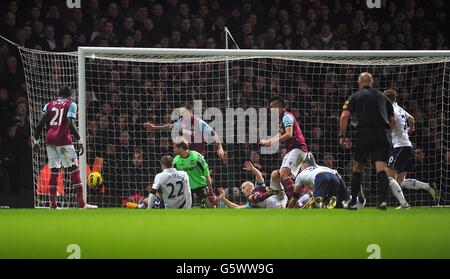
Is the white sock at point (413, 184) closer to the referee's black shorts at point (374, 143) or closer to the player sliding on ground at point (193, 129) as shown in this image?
the player sliding on ground at point (193, 129)

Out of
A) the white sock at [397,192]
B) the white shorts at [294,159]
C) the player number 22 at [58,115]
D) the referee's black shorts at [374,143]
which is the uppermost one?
the player number 22 at [58,115]

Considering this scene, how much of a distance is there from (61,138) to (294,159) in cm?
344

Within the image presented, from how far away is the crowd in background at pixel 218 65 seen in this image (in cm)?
1634

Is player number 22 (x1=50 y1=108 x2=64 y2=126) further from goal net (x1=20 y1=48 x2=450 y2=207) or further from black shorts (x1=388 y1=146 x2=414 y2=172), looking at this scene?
black shorts (x1=388 y1=146 x2=414 y2=172)

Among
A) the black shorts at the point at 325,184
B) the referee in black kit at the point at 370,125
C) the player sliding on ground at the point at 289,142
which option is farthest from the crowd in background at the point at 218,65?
the referee in black kit at the point at 370,125

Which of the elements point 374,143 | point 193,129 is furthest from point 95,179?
point 374,143

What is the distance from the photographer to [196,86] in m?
17.1

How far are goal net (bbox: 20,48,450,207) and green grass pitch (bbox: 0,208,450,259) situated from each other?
259 inches

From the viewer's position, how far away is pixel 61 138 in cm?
1271

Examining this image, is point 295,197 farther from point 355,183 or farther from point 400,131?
point 355,183

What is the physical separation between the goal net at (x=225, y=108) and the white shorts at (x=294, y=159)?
2.45m

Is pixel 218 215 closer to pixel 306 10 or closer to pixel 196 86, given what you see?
pixel 196 86

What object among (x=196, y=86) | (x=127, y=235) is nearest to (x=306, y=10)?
(x=196, y=86)

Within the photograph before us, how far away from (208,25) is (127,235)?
34.6 feet
